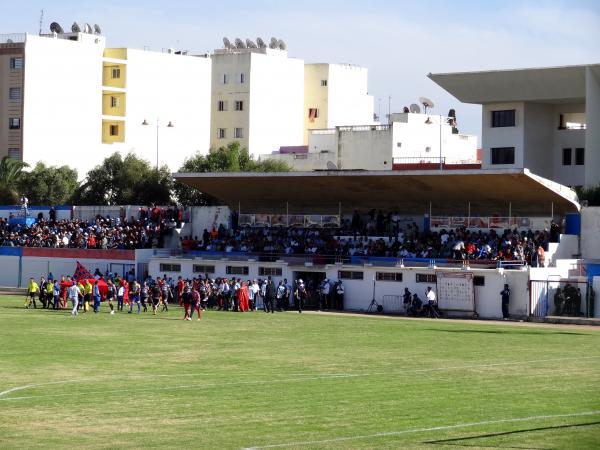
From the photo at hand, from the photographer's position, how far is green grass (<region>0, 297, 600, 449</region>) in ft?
62.0

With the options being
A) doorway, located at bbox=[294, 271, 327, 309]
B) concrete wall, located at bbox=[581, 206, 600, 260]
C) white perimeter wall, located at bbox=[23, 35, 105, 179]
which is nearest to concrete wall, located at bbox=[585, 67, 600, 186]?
concrete wall, located at bbox=[581, 206, 600, 260]

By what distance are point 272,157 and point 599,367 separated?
255 feet

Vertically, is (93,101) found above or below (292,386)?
above

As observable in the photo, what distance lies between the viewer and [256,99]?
366ft

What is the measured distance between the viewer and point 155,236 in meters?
66.2

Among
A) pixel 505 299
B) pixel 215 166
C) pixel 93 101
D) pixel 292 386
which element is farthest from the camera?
pixel 93 101

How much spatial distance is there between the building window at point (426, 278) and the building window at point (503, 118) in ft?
71.9

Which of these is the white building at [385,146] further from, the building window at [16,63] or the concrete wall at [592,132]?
the concrete wall at [592,132]

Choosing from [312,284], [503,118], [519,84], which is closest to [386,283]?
[312,284]

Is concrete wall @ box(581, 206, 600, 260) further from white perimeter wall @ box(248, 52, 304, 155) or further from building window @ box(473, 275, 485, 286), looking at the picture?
white perimeter wall @ box(248, 52, 304, 155)

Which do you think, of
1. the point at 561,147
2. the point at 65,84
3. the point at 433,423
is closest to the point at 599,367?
the point at 433,423

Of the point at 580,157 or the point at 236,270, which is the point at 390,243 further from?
the point at 580,157

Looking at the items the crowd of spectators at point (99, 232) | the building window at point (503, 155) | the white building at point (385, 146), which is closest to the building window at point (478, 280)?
the crowd of spectators at point (99, 232)

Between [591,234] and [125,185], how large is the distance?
42.2 meters
